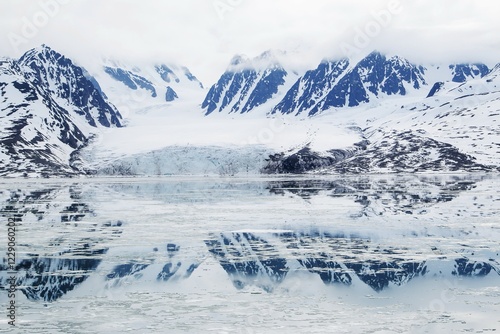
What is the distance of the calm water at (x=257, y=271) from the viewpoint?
2402 centimetres

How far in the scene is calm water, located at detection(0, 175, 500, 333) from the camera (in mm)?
24016

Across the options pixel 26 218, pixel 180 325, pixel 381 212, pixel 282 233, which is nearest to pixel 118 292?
pixel 180 325

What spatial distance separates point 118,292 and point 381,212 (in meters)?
35.0

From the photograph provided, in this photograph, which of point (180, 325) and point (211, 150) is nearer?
point (180, 325)

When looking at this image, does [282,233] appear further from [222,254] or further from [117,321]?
[117,321]

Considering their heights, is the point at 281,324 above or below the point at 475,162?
below

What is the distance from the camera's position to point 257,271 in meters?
33.3

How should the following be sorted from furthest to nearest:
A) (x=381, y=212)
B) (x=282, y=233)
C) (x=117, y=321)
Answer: (x=381, y=212), (x=282, y=233), (x=117, y=321)

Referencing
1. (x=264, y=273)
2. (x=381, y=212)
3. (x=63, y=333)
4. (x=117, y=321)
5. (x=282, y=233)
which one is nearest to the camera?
(x=63, y=333)

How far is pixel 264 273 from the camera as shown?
108 feet

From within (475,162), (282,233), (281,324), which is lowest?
(281,324)
